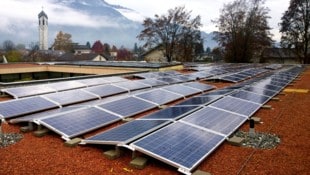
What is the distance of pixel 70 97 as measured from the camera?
1549cm

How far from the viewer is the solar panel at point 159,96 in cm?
1523

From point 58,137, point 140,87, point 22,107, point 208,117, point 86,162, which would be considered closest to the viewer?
point 86,162

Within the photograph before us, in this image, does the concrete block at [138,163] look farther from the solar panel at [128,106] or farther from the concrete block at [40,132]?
the solar panel at [128,106]

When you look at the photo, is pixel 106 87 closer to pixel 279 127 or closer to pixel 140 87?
pixel 140 87

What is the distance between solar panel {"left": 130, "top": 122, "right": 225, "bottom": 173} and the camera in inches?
300

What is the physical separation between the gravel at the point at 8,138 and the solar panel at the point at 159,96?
21.2 feet

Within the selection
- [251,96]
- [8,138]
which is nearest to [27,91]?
[8,138]

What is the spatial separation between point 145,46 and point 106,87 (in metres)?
44.7

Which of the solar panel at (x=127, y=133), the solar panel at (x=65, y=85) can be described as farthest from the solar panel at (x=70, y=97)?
the solar panel at (x=127, y=133)

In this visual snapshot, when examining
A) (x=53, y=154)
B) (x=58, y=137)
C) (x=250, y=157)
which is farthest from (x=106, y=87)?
(x=250, y=157)

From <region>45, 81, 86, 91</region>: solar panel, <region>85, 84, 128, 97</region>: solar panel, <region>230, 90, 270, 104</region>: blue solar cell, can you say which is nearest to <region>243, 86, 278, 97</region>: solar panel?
<region>230, 90, 270, 104</region>: blue solar cell

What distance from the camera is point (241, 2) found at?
64250 mm

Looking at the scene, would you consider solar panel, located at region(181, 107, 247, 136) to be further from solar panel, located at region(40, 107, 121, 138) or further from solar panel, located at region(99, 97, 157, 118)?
solar panel, located at region(40, 107, 121, 138)

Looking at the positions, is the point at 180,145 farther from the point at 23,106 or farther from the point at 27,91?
the point at 27,91
